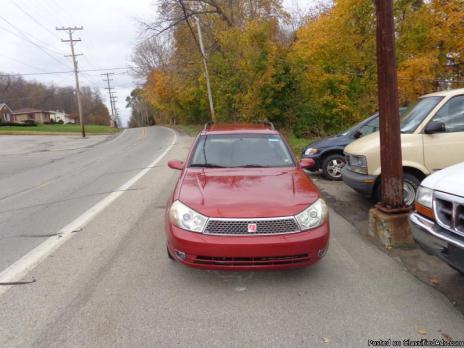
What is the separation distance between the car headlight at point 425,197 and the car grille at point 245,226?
1195 mm

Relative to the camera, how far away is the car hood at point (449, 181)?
2920 mm

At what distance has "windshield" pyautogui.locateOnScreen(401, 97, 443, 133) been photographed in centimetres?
576

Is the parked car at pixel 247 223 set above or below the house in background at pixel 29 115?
below

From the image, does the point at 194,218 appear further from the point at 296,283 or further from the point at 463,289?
the point at 463,289

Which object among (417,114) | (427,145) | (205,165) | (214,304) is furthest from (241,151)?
(417,114)

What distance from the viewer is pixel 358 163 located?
6.12 m

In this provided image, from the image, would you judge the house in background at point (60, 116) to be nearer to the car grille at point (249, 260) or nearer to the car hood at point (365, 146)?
the car hood at point (365, 146)

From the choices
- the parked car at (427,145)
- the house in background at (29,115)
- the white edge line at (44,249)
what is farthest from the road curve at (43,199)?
the house in background at (29,115)

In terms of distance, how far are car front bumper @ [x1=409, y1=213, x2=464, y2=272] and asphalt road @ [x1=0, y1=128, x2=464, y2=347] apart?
20.5 inches

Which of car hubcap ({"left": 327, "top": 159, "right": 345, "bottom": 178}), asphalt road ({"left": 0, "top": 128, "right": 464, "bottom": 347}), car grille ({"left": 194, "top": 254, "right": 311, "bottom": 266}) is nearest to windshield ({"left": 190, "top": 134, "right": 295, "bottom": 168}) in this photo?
asphalt road ({"left": 0, "top": 128, "right": 464, "bottom": 347})

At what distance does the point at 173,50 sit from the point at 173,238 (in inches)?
1316

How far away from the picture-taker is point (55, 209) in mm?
6867

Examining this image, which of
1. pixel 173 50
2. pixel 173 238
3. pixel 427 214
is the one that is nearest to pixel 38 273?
pixel 173 238

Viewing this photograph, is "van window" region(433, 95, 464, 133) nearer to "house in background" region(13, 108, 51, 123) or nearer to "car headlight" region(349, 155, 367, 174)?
"car headlight" region(349, 155, 367, 174)
